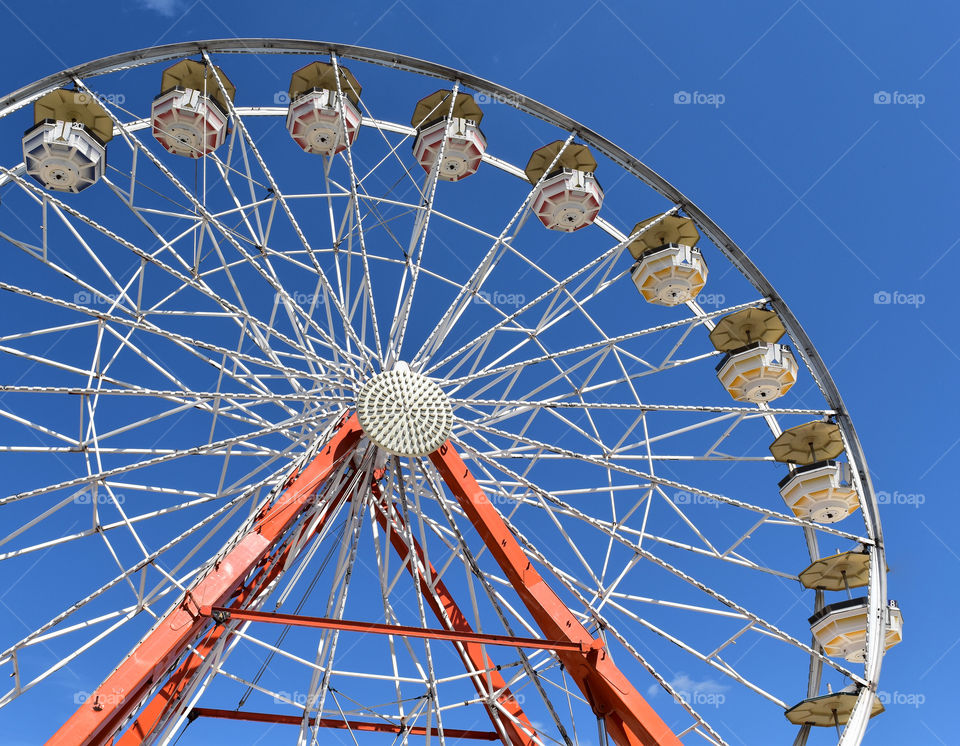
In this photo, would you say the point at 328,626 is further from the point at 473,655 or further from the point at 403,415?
the point at 473,655

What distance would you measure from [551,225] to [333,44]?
15.5 feet

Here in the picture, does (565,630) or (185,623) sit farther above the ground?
(565,630)

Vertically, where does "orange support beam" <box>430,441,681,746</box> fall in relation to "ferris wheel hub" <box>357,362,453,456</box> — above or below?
below

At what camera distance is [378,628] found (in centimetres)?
961

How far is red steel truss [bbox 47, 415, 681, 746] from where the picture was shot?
8469 mm

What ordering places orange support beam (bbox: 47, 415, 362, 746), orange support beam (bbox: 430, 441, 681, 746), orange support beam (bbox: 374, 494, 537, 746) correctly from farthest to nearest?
orange support beam (bbox: 374, 494, 537, 746)
orange support beam (bbox: 430, 441, 681, 746)
orange support beam (bbox: 47, 415, 362, 746)

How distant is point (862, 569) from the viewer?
45.7ft

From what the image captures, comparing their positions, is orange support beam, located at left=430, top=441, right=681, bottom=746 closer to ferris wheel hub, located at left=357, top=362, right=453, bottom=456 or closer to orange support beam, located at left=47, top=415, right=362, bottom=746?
ferris wheel hub, located at left=357, top=362, right=453, bottom=456

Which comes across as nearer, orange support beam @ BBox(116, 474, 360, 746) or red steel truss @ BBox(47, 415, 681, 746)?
red steel truss @ BBox(47, 415, 681, 746)

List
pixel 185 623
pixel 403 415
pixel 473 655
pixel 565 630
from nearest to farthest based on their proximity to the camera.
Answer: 1. pixel 185 623
2. pixel 565 630
3. pixel 403 415
4. pixel 473 655

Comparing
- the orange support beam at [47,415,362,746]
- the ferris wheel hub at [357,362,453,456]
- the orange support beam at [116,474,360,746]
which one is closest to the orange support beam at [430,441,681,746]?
the ferris wheel hub at [357,362,453,456]

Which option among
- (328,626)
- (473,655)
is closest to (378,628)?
(328,626)

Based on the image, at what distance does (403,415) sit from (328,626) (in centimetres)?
306

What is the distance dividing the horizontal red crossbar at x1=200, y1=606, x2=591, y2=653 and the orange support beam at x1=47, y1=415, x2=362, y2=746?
0.23 meters
